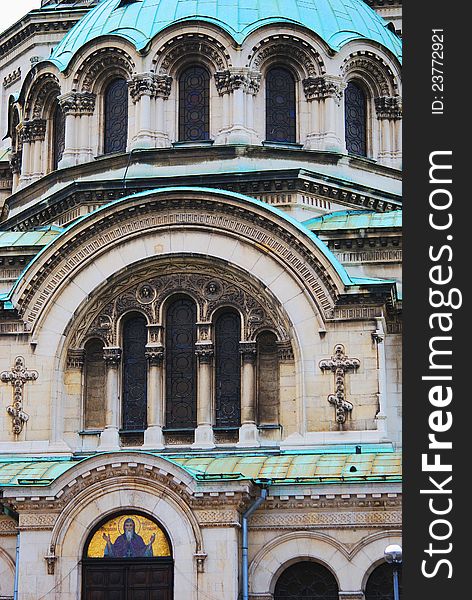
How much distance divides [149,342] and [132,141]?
22.3 ft

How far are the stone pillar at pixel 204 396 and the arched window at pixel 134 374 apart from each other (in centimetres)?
131

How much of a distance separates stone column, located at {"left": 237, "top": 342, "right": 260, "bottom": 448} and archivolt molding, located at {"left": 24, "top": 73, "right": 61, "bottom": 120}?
36.5 feet

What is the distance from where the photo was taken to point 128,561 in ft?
95.7

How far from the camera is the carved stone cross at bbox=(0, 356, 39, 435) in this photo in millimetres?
32375

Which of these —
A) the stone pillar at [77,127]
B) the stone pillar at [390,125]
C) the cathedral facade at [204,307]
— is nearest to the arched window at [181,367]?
the cathedral facade at [204,307]

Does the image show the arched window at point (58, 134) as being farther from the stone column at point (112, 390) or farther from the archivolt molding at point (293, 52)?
the stone column at point (112, 390)

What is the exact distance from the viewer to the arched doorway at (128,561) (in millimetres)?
28984

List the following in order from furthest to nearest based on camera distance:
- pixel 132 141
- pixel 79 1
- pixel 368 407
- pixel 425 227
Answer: pixel 79 1
pixel 132 141
pixel 368 407
pixel 425 227

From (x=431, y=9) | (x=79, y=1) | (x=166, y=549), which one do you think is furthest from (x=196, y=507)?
(x=79, y=1)

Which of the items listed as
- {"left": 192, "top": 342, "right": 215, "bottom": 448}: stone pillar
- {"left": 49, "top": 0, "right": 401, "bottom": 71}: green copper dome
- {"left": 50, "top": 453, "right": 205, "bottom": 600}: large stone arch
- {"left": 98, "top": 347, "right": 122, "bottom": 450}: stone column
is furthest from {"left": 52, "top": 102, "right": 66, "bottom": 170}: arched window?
{"left": 50, "top": 453, "right": 205, "bottom": 600}: large stone arch

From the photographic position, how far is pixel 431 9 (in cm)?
2234

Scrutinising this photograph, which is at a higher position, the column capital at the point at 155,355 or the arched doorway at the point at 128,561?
the column capital at the point at 155,355

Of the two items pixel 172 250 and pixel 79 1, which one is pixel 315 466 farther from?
pixel 79 1

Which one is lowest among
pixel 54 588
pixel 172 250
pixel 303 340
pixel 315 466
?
pixel 54 588
